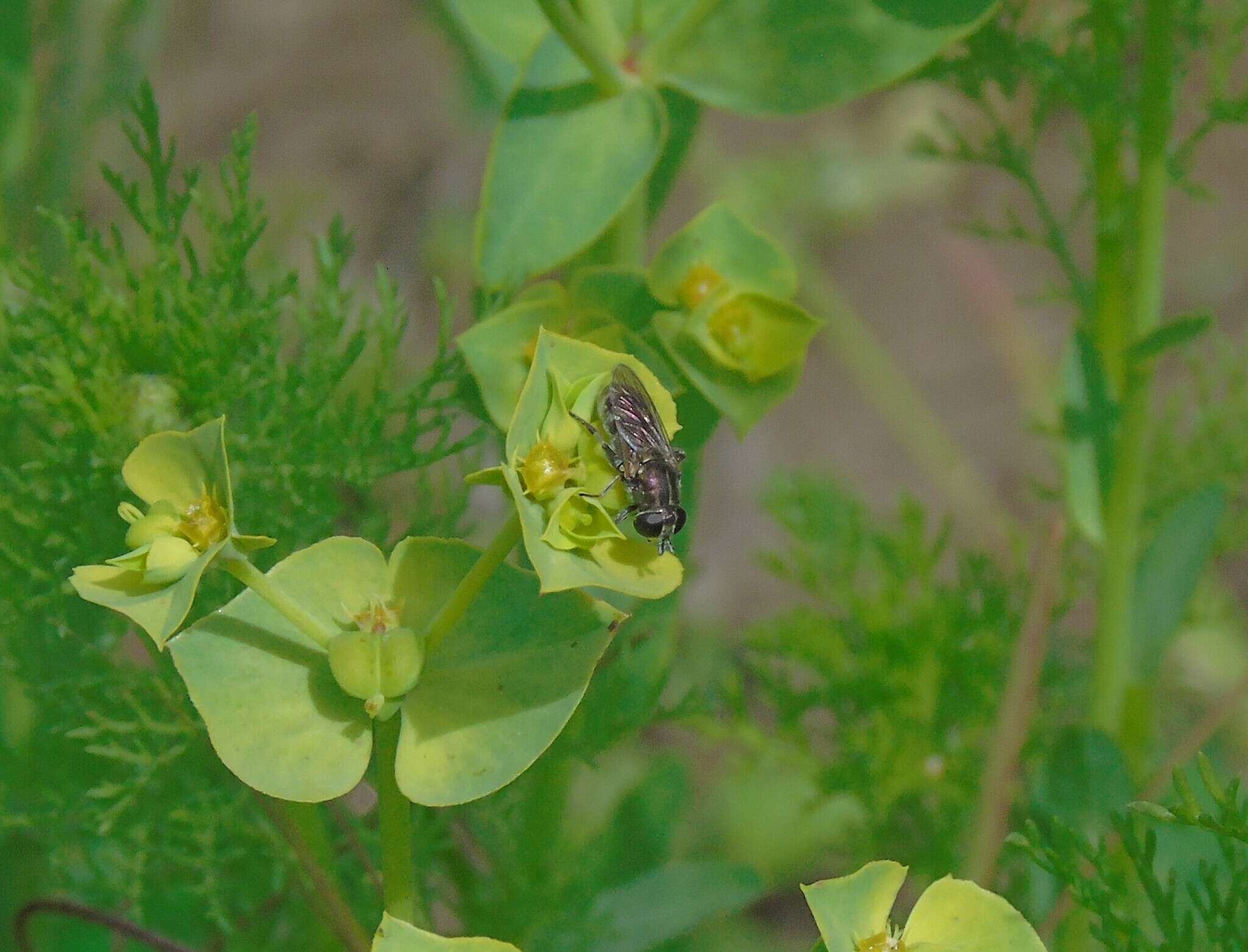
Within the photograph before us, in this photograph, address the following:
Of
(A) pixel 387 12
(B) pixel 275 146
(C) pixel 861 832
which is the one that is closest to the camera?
(C) pixel 861 832

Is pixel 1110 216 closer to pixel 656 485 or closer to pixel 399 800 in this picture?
pixel 656 485

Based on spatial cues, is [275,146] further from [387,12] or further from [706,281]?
[706,281]

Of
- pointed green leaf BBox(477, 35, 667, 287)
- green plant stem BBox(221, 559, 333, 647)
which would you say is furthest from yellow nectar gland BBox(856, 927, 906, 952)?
pointed green leaf BBox(477, 35, 667, 287)

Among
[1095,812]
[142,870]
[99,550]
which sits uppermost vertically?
[99,550]

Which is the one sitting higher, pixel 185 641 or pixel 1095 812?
pixel 185 641

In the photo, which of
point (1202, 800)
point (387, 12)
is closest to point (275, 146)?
point (387, 12)

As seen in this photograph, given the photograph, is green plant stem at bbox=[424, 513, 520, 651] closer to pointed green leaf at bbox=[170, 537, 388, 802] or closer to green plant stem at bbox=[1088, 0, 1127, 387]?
pointed green leaf at bbox=[170, 537, 388, 802]

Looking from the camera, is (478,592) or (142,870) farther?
(142,870)
